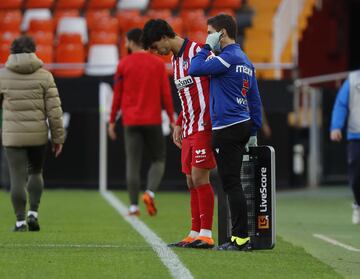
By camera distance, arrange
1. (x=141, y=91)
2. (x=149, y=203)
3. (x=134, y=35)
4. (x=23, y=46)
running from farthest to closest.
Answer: (x=141, y=91) → (x=134, y=35) → (x=149, y=203) → (x=23, y=46)

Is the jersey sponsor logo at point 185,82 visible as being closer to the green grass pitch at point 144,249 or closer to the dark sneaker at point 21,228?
the green grass pitch at point 144,249

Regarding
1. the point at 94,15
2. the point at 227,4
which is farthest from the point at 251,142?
the point at 94,15

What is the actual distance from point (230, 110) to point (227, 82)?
20 centimetres

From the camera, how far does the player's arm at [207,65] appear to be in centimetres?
768

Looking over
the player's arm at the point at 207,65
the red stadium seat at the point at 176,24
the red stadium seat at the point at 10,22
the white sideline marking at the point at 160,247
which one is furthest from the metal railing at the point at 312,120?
the player's arm at the point at 207,65

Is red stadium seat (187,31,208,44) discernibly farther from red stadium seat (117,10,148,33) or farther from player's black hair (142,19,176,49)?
player's black hair (142,19,176,49)

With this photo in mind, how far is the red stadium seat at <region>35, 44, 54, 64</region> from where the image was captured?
2000 cm

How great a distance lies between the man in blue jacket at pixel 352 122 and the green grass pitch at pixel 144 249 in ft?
1.81

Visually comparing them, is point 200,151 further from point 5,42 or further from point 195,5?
point 195,5

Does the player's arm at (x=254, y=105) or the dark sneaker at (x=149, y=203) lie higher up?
the player's arm at (x=254, y=105)

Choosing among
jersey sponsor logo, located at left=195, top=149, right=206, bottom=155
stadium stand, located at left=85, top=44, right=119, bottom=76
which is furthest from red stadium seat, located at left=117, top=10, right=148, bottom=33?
jersey sponsor logo, located at left=195, top=149, right=206, bottom=155

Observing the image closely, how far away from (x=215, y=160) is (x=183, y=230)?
2.15 m

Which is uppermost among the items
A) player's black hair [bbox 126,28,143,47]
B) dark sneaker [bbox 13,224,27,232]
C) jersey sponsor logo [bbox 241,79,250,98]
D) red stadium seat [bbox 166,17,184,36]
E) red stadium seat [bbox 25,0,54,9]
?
red stadium seat [bbox 25,0,54,9]

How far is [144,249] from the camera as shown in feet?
26.5
